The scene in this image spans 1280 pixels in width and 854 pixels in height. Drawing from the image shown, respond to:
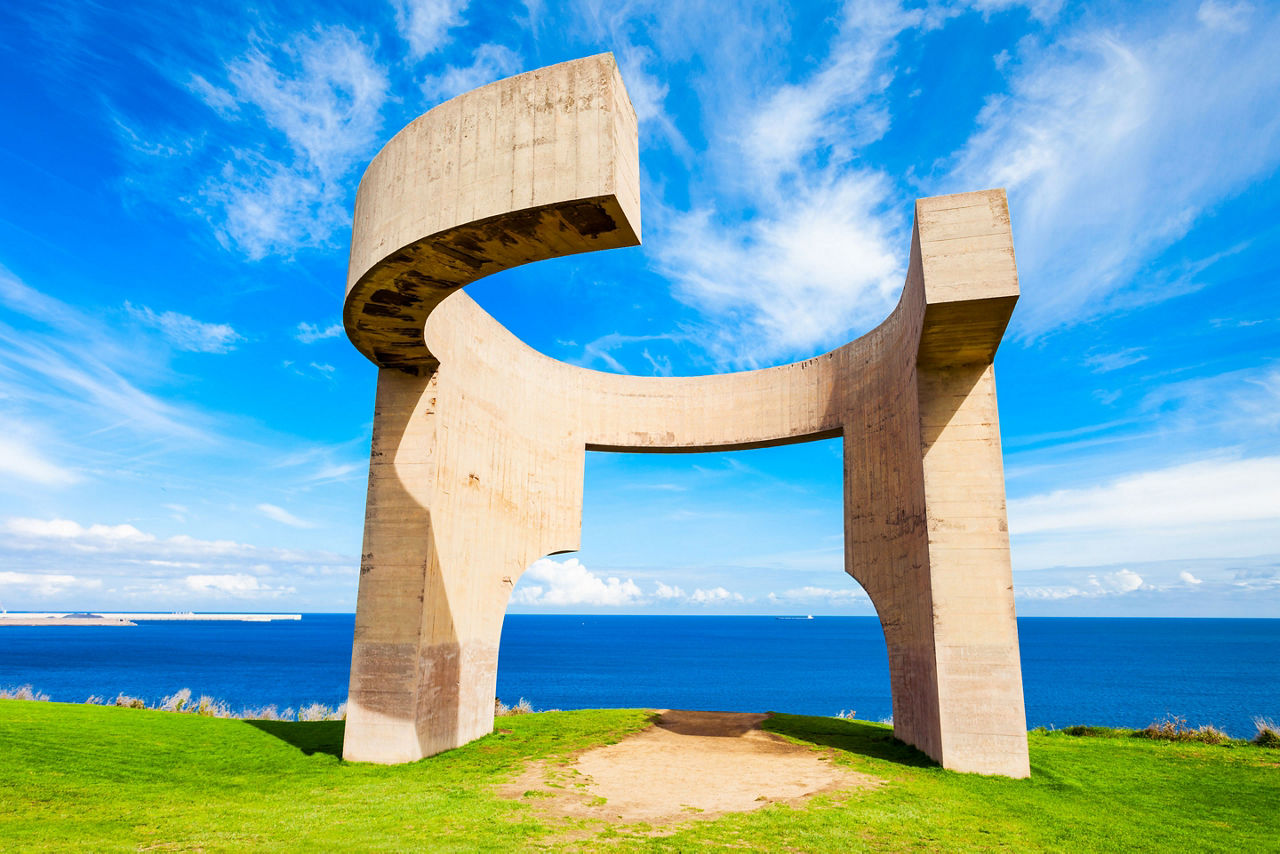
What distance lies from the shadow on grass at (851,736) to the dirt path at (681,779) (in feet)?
2.21

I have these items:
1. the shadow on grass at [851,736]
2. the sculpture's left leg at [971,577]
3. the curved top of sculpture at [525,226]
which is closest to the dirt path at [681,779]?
the shadow on grass at [851,736]

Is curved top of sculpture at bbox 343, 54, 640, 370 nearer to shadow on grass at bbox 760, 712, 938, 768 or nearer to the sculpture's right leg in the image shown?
the sculpture's right leg

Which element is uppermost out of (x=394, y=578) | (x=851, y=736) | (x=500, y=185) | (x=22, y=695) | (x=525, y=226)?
(x=500, y=185)

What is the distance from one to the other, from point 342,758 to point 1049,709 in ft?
152

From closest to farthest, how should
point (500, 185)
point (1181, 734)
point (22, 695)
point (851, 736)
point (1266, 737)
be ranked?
1. point (500, 185)
2. point (1266, 737)
3. point (851, 736)
4. point (1181, 734)
5. point (22, 695)

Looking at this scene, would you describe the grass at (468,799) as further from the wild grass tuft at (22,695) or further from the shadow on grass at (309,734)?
the wild grass tuft at (22,695)

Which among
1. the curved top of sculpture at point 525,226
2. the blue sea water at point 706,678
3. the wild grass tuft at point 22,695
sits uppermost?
the curved top of sculpture at point 525,226

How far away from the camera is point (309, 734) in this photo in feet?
39.8

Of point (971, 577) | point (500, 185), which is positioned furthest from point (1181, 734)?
point (500, 185)

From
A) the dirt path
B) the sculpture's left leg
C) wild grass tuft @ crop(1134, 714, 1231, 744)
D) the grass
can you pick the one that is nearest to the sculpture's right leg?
the grass

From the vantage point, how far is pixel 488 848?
6.59m

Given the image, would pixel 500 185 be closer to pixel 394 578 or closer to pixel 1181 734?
pixel 394 578

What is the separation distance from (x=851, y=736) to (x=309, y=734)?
967 cm

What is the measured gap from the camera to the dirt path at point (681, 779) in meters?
8.35
